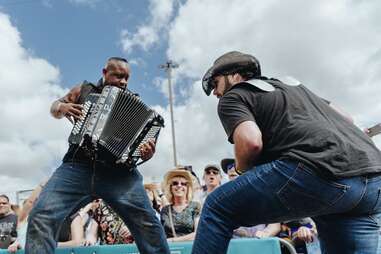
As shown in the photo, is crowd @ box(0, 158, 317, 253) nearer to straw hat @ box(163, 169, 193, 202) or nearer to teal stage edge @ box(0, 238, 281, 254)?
straw hat @ box(163, 169, 193, 202)

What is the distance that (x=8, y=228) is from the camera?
20.1 ft

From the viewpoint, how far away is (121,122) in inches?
122

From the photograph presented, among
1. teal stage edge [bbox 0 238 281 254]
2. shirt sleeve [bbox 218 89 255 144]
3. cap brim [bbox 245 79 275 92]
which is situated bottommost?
teal stage edge [bbox 0 238 281 254]

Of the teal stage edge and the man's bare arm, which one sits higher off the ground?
the man's bare arm

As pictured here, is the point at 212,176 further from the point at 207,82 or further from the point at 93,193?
the point at 207,82

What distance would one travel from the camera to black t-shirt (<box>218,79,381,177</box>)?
181 centimetres

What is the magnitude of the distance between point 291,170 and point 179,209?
314cm

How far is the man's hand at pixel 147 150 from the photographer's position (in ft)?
10.1

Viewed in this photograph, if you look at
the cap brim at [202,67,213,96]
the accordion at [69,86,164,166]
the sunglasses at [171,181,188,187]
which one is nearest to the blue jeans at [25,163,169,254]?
the accordion at [69,86,164,166]

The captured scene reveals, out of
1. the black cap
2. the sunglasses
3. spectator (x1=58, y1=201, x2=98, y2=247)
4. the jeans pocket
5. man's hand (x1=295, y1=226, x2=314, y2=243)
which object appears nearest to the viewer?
the jeans pocket

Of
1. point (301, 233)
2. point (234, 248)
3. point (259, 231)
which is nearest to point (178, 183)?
point (259, 231)

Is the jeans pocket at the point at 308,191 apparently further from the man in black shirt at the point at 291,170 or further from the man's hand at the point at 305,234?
the man's hand at the point at 305,234

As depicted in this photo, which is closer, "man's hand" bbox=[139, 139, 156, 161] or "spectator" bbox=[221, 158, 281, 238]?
"man's hand" bbox=[139, 139, 156, 161]

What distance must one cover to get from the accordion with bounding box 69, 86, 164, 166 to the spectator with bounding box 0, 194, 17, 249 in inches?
147
